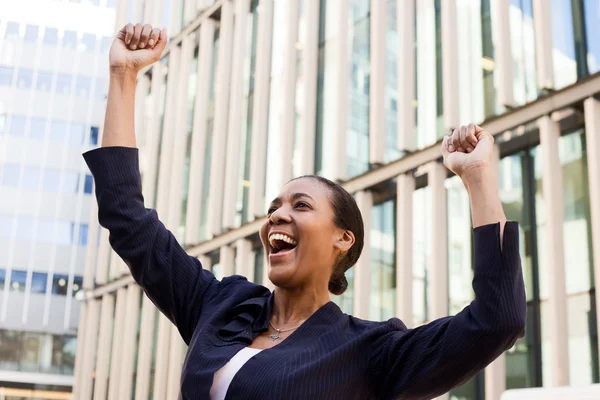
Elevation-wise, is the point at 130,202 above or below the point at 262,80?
below

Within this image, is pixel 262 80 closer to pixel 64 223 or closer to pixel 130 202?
pixel 130 202

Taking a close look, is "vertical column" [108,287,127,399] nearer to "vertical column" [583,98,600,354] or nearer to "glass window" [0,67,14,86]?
"vertical column" [583,98,600,354]

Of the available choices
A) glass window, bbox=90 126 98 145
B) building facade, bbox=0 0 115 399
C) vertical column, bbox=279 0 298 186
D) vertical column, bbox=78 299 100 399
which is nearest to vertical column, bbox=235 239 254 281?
vertical column, bbox=279 0 298 186

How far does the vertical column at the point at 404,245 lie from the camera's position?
38.0 ft

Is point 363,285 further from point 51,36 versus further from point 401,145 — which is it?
point 51,36

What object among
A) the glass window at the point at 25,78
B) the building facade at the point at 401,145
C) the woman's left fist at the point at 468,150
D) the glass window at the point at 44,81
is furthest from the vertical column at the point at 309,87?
the glass window at the point at 25,78

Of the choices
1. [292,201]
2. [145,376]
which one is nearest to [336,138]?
[145,376]

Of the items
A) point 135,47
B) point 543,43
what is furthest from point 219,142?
point 135,47

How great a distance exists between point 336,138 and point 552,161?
13.8 ft

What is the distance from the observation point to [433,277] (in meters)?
11.1

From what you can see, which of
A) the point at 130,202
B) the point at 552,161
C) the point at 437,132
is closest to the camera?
the point at 130,202

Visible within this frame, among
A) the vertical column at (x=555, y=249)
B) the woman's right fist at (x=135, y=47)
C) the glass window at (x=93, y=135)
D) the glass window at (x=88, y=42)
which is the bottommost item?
the woman's right fist at (x=135, y=47)

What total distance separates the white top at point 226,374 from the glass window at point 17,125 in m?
33.6

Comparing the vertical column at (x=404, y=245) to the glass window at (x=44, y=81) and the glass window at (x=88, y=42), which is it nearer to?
the glass window at (x=44, y=81)
